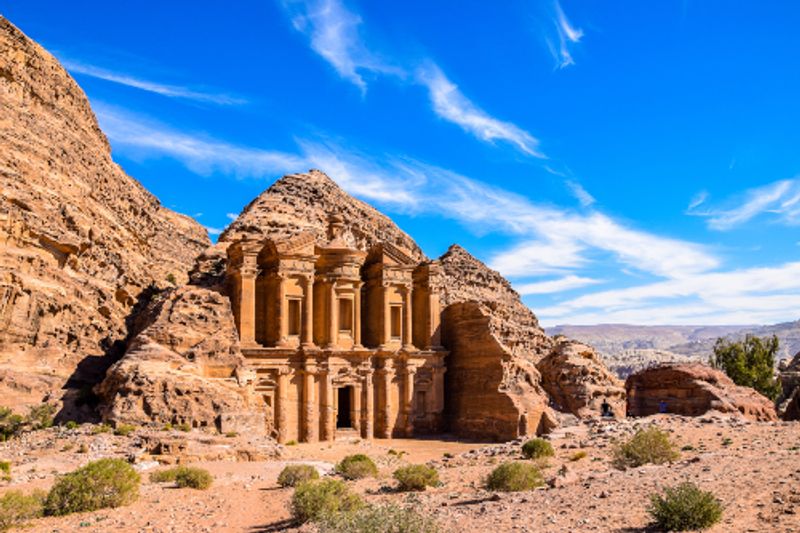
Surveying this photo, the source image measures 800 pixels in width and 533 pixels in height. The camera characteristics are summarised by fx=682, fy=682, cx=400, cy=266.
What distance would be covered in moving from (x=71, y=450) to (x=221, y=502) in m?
8.38

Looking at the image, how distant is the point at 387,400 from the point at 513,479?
79.8 ft

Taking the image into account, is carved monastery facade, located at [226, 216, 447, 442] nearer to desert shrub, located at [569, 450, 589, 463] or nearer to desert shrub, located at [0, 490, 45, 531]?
desert shrub, located at [569, 450, 589, 463]

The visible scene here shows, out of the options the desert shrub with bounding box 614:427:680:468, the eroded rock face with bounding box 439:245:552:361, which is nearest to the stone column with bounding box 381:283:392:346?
the eroded rock face with bounding box 439:245:552:361

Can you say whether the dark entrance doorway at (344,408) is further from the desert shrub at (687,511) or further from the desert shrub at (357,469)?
the desert shrub at (687,511)

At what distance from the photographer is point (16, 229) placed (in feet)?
97.1

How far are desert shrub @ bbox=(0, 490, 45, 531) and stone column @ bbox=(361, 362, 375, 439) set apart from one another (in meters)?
25.0

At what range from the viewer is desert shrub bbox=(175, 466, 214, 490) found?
741 inches

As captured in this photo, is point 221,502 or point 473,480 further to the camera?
point 473,480

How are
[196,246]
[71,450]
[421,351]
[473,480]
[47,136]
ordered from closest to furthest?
[473,480] < [71,450] < [47,136] < [421,351] < [196,246]

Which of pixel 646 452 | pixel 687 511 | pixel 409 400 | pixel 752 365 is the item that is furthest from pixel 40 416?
pixel 752 365

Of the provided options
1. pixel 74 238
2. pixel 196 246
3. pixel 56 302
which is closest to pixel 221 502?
pixel 56 302

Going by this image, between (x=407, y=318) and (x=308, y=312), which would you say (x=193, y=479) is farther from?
(x=407, y=318)

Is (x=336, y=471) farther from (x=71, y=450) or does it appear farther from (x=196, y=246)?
(x=196, y=246)

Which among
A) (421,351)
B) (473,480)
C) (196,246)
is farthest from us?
(196,246)
